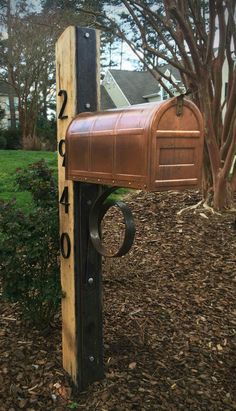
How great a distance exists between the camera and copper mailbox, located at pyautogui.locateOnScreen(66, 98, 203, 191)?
1.44m

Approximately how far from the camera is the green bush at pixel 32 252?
95.3 inches

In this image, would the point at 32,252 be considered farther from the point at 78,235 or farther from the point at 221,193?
the point at 221,193

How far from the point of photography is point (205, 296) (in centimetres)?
341

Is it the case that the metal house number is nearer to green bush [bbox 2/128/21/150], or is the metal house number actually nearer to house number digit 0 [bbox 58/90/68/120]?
house number digit 0 [bbox 58/90/68/120]

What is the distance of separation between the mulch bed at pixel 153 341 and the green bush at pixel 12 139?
48.5ft

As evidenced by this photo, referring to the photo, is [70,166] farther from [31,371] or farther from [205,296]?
[205,296]

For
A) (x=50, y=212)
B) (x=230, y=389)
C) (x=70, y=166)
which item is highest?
(x=70, y=166)

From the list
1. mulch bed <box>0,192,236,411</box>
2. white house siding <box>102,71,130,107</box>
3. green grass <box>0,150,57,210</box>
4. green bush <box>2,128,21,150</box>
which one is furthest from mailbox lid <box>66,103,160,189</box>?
white house siding <box>102,71,130,107</box>

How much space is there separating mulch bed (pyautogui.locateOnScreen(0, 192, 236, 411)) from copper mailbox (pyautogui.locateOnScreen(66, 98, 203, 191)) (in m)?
1.24

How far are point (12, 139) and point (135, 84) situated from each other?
12762 millimetres

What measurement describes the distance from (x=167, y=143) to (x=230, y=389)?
1.64 m

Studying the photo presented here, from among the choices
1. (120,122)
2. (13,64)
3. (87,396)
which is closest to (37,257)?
(87,396)

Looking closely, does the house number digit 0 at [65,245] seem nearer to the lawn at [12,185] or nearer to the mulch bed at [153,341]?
the mulch bed at [153,341]

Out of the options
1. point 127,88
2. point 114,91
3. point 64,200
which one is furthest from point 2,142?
point 64,200
